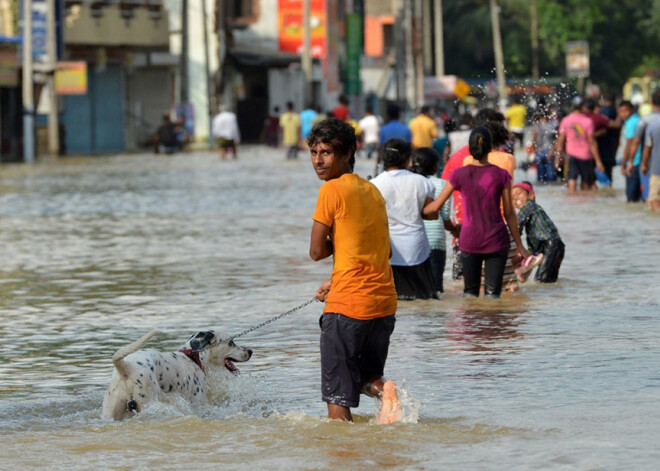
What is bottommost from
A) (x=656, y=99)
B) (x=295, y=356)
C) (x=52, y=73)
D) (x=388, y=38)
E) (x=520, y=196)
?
(x=295, y=356)

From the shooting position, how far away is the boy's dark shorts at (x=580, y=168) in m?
25.3

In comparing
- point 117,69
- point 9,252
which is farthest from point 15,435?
point 117,69

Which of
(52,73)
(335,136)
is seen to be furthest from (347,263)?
(52,73)

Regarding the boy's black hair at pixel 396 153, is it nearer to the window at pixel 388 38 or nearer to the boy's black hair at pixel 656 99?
the boy's black hair at pixel 656 99

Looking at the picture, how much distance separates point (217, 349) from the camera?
8.45 metres

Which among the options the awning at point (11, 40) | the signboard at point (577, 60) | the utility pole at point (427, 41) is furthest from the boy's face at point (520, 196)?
the utility pole at point (427, 41)

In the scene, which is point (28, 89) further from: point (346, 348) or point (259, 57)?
point (346, 348)

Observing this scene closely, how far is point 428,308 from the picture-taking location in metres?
12.2

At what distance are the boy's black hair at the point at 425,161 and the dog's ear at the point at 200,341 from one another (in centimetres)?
417

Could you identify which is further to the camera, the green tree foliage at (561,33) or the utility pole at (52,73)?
the green tree foliage at (561,33)

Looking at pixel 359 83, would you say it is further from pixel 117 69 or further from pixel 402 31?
pixel 117 69

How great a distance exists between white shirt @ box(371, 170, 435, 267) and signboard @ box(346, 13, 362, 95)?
218ft

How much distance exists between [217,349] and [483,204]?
362 centimetres

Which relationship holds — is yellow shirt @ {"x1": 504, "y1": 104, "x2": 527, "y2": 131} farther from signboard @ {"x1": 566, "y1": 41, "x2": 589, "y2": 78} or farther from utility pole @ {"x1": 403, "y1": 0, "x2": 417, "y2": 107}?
utility pole @ {"x1": 403, "y1": 0, "x2": 417, "y2": 107}
